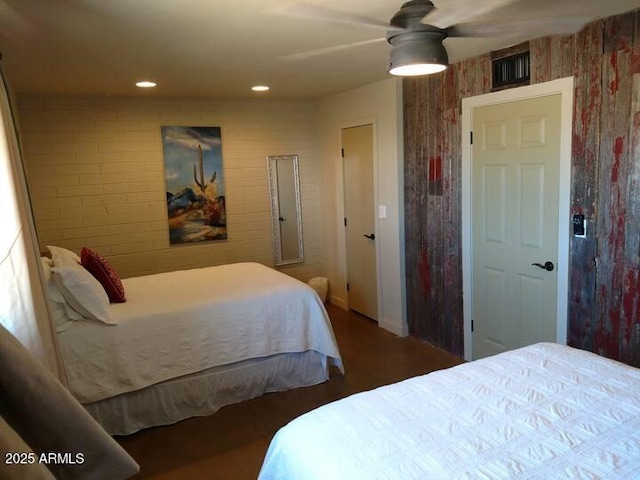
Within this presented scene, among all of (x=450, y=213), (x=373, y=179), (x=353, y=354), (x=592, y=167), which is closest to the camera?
(x=592, y=167)

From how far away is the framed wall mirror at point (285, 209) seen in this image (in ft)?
18.0

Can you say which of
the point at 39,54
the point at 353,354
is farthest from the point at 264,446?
the point at 39,54

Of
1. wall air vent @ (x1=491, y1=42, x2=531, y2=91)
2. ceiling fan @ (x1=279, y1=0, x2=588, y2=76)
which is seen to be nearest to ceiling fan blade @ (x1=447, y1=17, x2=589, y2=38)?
ceiling fan @ (x1=279, y1=0, x2=588, y2=76)

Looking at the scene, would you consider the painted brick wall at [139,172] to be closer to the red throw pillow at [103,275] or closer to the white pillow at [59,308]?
the red throw pillow at [103,275]

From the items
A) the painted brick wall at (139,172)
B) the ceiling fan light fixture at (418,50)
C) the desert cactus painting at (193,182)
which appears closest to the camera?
the ceiling fan light fixture at (418,50)

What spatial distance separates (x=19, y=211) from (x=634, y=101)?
9.62ft

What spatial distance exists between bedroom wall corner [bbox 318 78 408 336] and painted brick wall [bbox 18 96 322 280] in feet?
1.39

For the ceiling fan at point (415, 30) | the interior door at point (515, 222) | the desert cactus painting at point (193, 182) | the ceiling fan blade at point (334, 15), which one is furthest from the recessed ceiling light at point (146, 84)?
the interior door at point (515, 222)

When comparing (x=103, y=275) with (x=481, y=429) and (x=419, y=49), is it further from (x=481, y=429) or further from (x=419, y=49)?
(x=481, y=429)

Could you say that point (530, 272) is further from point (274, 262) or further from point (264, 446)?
point (274, 262)

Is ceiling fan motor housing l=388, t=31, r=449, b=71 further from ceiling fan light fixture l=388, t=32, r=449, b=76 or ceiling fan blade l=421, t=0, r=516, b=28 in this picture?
ceiling fan blade l=421, t=0, r=516, b=28

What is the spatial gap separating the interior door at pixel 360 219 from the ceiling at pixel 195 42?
0.76 m

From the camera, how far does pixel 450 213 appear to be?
3879 millimetres

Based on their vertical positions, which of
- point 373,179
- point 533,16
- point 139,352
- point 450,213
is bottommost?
point 139,352
